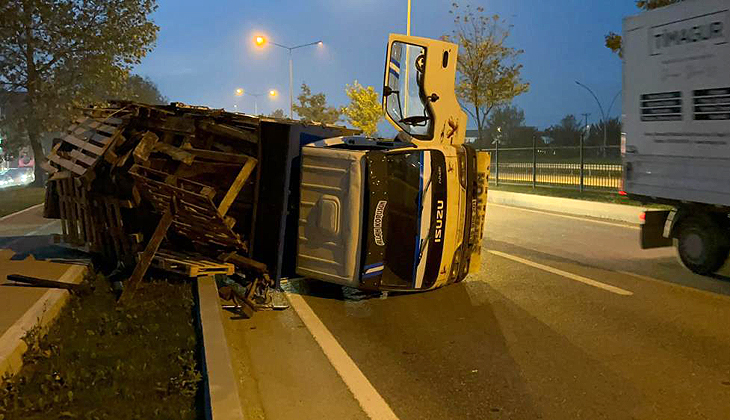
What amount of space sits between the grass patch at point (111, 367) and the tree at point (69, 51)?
934 inches

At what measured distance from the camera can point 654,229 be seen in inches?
347

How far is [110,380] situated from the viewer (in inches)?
176

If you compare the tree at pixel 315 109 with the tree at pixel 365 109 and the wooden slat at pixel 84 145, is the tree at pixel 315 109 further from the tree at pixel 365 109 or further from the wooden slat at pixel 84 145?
the wooden slat at pixel 84 145

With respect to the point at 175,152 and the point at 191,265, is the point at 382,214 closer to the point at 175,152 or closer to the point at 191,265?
the point at 191,265

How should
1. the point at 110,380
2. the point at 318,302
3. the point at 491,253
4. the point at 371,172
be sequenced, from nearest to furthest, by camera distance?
the point at 110,380, the point at 371,172, the point at 318,302, the point at 491,253

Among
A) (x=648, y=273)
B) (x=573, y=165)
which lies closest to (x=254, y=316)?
(x=648, y=273)

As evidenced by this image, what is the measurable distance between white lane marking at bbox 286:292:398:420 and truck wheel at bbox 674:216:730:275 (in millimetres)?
5162

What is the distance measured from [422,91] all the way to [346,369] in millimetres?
3568

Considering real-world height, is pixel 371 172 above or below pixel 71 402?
above

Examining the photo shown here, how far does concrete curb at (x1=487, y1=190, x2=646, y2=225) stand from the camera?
14.2 metres

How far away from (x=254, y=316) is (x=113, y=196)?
9.13ft

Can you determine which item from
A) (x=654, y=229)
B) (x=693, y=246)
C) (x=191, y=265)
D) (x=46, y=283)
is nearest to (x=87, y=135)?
(x=46, y=283)

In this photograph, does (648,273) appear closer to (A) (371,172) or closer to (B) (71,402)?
(A) (371,172)

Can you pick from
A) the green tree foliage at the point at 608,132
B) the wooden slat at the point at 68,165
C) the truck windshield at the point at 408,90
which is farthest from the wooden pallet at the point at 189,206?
the green tree foliage at the point at 608,132
